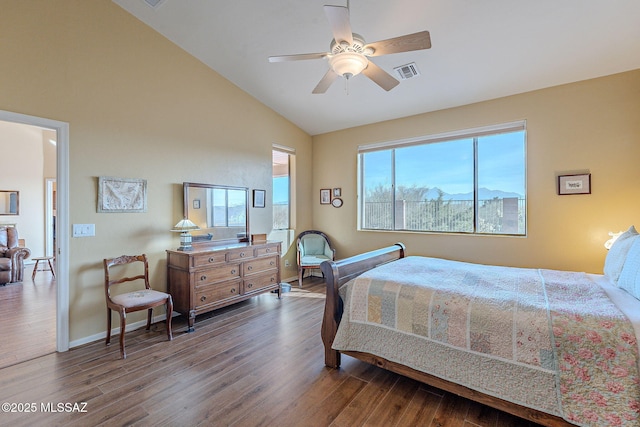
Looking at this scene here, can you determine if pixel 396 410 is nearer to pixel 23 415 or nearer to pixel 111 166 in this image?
pixel 23 415

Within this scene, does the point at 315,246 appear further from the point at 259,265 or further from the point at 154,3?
the point at 154,3

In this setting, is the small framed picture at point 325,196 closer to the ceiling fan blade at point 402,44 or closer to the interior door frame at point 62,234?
the ceiling fan blade at point 402,44

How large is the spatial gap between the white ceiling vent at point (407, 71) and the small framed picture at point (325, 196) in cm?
248

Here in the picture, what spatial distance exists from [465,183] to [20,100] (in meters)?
5.11

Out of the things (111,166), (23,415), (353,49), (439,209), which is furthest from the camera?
(439,209)

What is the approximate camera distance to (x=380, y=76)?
2518 mm

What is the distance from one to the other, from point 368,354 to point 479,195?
118 inches

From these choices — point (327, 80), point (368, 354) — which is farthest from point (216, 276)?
point (327, 80)

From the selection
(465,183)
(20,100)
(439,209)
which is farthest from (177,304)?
(465,183)

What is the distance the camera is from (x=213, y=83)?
13.4ft

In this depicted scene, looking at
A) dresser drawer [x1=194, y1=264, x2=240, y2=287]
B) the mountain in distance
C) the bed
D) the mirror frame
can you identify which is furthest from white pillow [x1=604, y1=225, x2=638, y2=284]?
the mirror frame

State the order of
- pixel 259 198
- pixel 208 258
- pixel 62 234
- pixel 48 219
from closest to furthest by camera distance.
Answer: pixel 62 234 → pixel 208 258 → pixel 259 198 → pixel 48 219

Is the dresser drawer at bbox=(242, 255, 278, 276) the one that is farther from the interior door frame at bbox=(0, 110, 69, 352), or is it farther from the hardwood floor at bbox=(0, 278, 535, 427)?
the interior door frame at bbox=(0, 110, 69, 352)

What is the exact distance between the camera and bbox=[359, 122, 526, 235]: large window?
3.95 m
